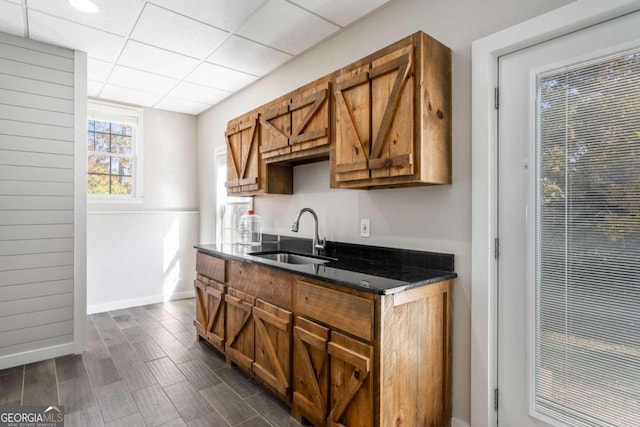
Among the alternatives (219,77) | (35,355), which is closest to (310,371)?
(35,355)

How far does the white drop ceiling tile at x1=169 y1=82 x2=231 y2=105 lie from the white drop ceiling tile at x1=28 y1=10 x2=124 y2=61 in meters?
0.88

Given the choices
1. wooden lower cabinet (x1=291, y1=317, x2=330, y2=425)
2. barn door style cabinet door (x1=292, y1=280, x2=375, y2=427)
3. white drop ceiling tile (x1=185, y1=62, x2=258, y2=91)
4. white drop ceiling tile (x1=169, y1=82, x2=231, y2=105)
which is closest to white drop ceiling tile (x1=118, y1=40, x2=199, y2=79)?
white drop ceiling tile (x1=185, y1=62, x2=258, y2=91)

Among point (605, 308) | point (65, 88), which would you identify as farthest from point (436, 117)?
point (65, 88)

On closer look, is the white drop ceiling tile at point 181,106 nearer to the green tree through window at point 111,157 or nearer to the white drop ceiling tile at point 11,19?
the green tree through window at point 111,157

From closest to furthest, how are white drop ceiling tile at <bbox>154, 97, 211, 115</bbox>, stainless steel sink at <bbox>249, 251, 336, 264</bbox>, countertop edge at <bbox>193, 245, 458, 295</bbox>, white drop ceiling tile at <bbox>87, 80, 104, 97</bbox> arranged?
countertop edge at <bbox>193, 245, 458, 295</bbox> → stainless steel sink at <bbox>249, 251, 336, 264</bbox> → white drop ceiling tile at <bbox>87, 80, 104, 97</bbox> → white drop ceiling tile at <bbox>154, 97, 211, 115</bbox>

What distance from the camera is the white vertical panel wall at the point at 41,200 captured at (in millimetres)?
2912

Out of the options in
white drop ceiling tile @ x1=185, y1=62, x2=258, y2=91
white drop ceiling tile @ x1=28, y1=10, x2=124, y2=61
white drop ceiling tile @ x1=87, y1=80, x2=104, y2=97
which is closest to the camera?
white drop ceiling tile @ x1=28, y1=10, x2=124, y2=61

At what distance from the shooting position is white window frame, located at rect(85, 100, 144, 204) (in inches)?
174

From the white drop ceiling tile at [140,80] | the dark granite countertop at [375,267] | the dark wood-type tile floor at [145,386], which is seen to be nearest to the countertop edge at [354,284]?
the dark granite countertop at [375,267]

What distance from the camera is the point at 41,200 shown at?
3.04 m

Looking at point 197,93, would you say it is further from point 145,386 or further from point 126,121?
point 145,386

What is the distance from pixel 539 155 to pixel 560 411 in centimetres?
124

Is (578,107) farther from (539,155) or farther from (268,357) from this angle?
(268,357)

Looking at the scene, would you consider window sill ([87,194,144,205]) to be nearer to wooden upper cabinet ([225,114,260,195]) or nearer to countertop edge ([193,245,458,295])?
wooden upper cabinet ([225,114,260,195])
